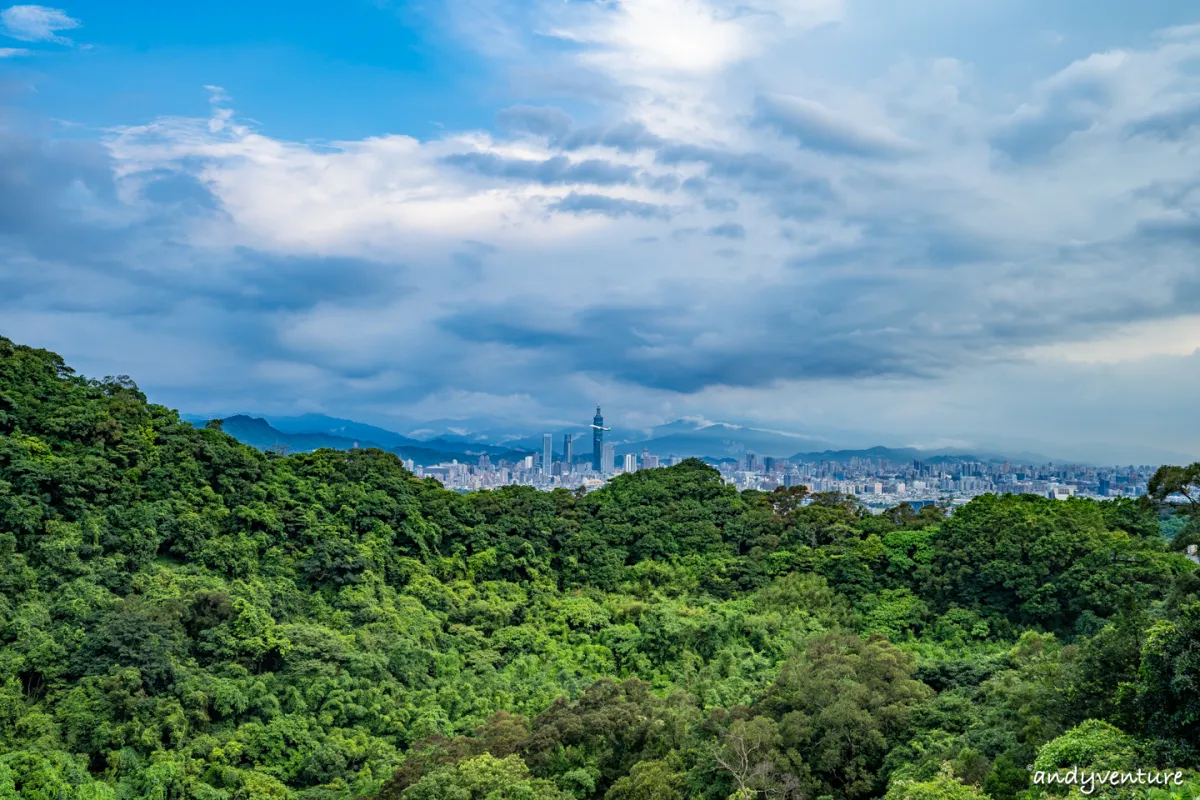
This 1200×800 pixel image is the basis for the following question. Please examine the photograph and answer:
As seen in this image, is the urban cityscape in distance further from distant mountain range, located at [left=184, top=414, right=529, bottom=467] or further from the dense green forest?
the dense green forest

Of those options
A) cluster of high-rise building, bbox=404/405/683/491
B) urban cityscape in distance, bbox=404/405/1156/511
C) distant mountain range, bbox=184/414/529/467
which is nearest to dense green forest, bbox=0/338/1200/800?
distant mountain range, bbox=184/414/529/467

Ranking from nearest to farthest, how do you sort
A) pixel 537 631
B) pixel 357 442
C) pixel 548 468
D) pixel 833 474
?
pixel 537 631
pixel 357 442
pixel 548 468
pixel 833 474

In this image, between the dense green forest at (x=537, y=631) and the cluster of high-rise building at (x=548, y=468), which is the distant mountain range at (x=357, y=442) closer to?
the cluster of high-rise building at (x=548, y=468)

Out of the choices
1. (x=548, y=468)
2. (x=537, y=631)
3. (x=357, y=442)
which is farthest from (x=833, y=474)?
(x=537, y=631)

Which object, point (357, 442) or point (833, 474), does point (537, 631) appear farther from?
→ point (833, 474)

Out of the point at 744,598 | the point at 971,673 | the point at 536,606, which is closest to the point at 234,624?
the point at 536,606

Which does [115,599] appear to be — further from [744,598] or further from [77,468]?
[744,598]
